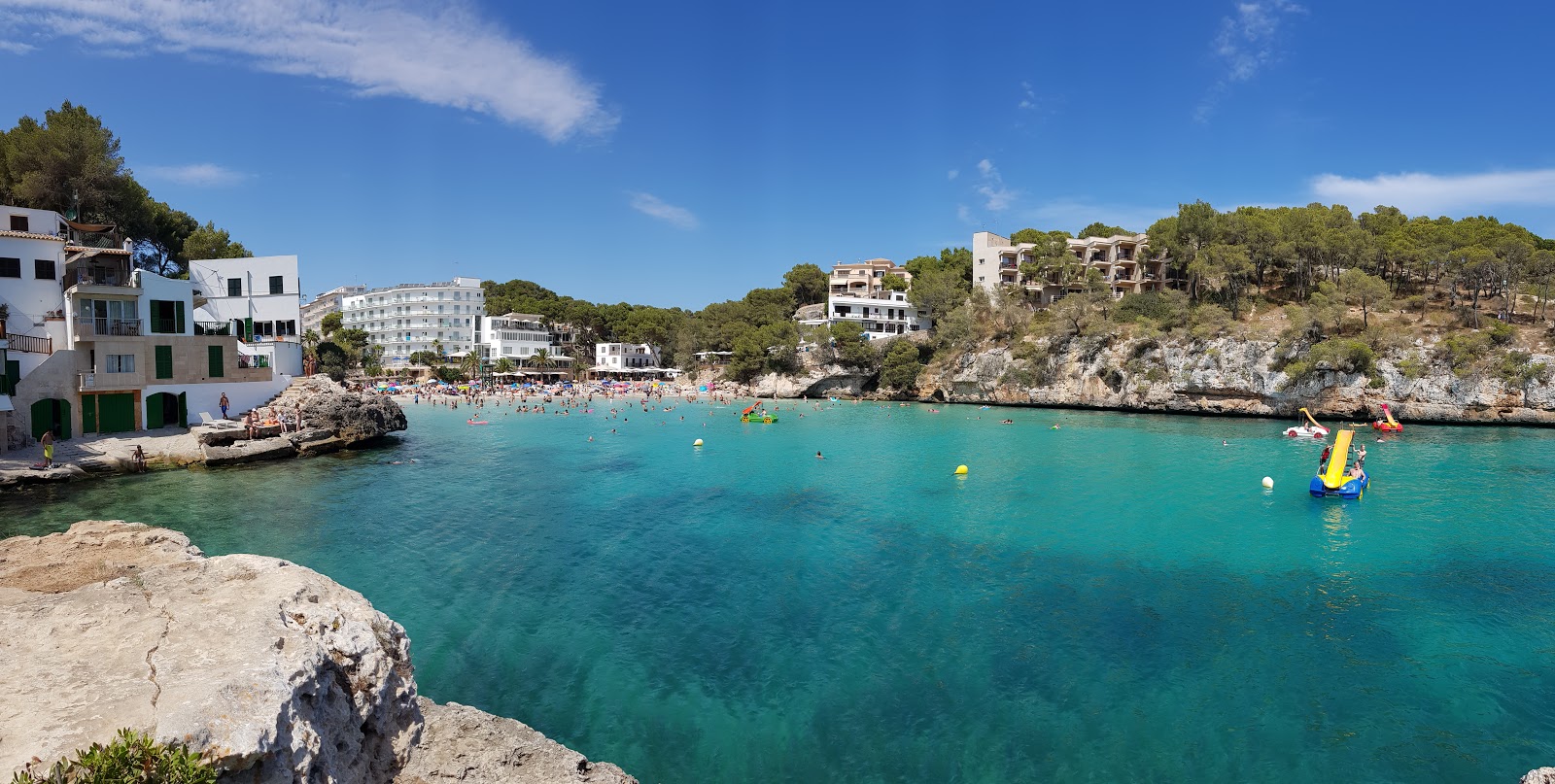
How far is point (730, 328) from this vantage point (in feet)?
322

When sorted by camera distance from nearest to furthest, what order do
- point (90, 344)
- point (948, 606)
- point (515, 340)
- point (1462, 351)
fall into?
1. point (948, 606)
2. point (90, 344)
3. point (1462, 351)
4. point (515, 340)

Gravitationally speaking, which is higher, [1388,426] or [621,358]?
[621,358]

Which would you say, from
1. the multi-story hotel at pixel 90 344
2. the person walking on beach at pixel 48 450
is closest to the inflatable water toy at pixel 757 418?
the multi-story hotel at pixel 90 344

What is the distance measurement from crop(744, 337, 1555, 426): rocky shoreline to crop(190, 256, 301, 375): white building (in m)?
57.6

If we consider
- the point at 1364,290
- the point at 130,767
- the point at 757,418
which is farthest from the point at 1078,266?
the point at 130,767

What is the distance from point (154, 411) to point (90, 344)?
3836 millimetres

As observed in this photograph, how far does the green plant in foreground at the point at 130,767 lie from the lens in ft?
15.4

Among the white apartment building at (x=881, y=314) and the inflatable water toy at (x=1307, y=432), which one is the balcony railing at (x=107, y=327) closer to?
the inflatable water toy at (x=1307, y=432)

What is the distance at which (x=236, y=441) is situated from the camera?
3422cm

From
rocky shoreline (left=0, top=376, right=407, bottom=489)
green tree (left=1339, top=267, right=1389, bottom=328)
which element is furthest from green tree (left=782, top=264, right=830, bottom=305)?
rocky shoreline (left=0, top=376, right=407, bottom=489)

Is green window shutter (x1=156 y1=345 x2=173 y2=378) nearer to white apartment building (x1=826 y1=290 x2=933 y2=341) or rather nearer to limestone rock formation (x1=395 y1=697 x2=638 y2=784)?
limestone rock formation (x1=395 y1=697 x2=638 y2=784)

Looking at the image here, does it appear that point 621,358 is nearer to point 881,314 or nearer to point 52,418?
point 881,314

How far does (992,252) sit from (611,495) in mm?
74041

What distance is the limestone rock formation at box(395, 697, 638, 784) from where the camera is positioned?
7.62 m
